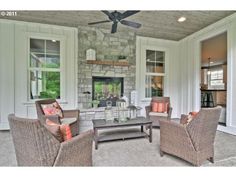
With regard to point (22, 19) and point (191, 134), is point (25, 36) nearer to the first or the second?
point (22, 19)

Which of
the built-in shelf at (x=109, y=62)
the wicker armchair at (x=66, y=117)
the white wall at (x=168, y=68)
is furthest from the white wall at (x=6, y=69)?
the white wall at (x=168, y=68)

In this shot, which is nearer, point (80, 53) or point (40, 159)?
point (40, 159)

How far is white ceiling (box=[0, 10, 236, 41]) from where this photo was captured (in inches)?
155

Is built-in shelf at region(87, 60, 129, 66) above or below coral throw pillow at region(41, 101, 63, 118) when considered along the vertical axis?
above

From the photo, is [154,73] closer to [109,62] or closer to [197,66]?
[197,66]

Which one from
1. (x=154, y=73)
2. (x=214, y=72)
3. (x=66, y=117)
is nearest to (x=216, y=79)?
(x=214, y=72)

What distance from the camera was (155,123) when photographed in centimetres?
436

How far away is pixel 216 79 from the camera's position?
8281 millimetres

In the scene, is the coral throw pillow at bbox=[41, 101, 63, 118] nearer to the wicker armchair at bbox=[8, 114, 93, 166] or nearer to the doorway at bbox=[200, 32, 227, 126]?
the wicker armchair at bbox=[8, 114, 93, 166]

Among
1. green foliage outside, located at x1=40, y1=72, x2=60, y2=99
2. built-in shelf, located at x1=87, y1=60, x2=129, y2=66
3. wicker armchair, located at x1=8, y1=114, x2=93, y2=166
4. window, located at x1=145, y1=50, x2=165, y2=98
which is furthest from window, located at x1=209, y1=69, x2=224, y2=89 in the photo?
wicker armchair, located at x1=8, y1=114, x2=93, y2=166

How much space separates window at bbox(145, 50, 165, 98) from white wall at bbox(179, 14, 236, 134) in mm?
720

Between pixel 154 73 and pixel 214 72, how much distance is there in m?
4.39
